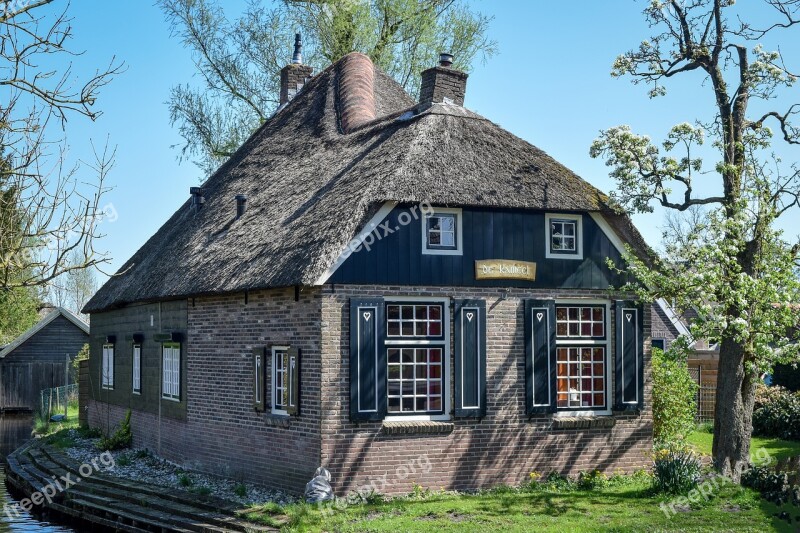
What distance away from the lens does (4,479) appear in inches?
848

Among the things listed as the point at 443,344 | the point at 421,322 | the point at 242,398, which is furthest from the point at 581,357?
the point at 242,398

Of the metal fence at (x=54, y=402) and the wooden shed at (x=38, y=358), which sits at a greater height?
the wooden shed at (x=38, y=358)

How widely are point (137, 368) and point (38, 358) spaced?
815 inches

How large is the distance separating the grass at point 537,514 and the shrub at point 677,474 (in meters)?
0.27

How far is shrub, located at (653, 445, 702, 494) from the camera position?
1411 centimetres

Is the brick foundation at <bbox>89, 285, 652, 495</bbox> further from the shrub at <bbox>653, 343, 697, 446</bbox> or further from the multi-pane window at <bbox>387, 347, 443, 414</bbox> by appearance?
the shrub at <bbox>653, 343, 697, 446</bbox>

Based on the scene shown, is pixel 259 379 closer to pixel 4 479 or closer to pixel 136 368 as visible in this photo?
pixel 136 368

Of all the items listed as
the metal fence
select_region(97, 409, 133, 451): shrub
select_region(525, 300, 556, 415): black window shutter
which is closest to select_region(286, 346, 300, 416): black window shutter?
select_region(525, 300, 556, 415): black window shutter

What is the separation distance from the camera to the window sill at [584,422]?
51.4 feet

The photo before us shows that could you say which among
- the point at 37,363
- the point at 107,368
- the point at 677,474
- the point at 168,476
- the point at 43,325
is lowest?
the point at 168,476

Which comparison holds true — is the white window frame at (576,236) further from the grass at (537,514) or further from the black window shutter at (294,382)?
the black window shutter at (294,382)

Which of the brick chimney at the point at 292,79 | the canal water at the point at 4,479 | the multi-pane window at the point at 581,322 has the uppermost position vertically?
the brick chimney at the point at 292,79

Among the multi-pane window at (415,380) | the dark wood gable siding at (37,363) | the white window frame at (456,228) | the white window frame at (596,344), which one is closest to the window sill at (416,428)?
the multi-pane window at (415,380)

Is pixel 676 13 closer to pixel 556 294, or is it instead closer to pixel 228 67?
pixel 556 294
